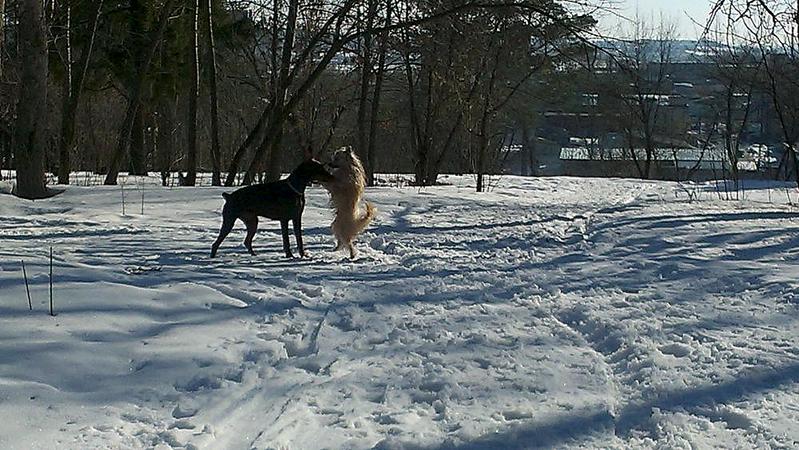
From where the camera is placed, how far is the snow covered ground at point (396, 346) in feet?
13.4

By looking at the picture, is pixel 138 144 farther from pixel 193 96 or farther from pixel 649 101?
pixel 649 101

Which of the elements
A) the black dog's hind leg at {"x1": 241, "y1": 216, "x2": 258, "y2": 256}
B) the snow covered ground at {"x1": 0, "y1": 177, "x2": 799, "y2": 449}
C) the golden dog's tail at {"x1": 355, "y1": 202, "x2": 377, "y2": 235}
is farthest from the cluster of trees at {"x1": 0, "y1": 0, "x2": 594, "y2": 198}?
the snow covered ground at {"x1": 0, "y1": 177, "x2": 799, "y2": 449}

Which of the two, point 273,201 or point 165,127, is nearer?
point 273,201

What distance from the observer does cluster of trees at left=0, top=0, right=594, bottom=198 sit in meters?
16.5

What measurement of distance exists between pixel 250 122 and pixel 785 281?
33.0 meters

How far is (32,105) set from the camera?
44.2 ft

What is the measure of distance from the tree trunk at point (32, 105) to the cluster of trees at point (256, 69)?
0.02 meters

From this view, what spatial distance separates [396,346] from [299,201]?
341cm

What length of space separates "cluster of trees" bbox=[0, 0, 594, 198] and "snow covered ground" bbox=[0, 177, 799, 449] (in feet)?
8.28

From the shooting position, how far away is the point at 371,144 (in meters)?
25.2

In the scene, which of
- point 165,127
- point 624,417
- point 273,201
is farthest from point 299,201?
point 165,127

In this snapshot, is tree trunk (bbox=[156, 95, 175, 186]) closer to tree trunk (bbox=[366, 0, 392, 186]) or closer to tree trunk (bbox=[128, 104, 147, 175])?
tree trunk (bbox=[128, 104, 147, 175])

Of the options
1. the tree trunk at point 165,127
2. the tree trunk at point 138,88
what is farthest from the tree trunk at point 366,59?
the tree trunk at point 165,127

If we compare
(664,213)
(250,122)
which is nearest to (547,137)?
(250,122)
